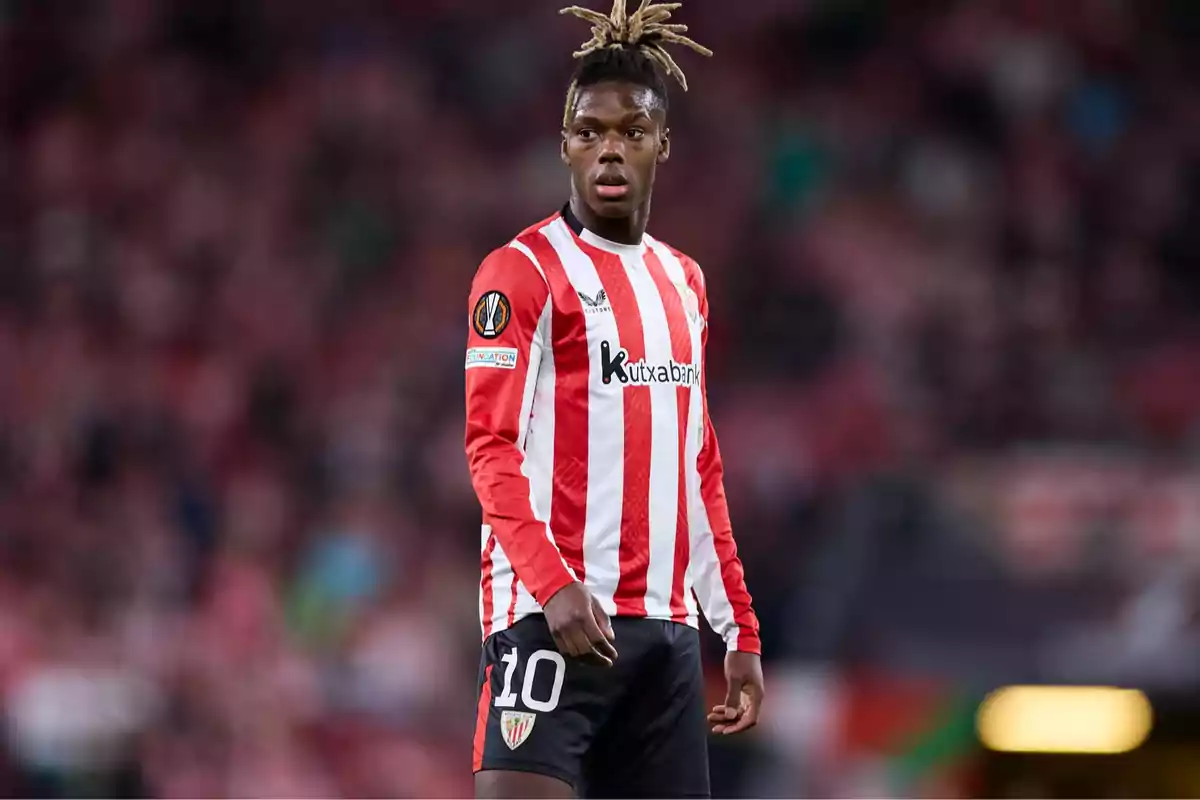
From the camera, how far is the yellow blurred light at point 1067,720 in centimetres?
709

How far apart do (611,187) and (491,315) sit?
35cm

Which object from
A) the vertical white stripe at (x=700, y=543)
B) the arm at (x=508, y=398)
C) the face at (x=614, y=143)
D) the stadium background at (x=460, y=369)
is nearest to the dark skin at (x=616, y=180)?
the face at (x=614, y=143)

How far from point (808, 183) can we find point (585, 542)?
8098mm

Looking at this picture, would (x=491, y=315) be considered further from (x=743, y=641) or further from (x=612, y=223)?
(x=743, y=641)

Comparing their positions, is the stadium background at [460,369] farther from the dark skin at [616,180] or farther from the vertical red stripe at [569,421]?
the vertical red stripe at [569,421]

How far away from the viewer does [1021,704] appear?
735cm

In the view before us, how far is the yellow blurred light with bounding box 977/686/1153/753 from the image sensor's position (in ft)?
23.3

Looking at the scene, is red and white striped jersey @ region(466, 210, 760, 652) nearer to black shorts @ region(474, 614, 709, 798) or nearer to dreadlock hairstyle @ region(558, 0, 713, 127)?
black shorts @ region(474, 614, 709, 798)

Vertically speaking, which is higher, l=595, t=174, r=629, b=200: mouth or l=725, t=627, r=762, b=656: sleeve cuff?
l=595, t=174, r=629, b=200: mouth

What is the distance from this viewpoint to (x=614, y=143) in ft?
11.8

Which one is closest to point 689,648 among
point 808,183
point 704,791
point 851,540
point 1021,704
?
point 704,791

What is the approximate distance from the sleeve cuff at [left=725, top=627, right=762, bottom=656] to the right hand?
1.95 feet

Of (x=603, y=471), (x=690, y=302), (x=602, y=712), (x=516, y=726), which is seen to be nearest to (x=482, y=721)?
(x=516, y=726)

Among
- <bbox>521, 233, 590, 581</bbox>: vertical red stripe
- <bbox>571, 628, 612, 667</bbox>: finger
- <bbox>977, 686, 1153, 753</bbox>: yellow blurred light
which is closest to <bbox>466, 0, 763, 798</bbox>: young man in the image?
<bbox>521, 233, 590, 581</bbox>: vertical red stripe
